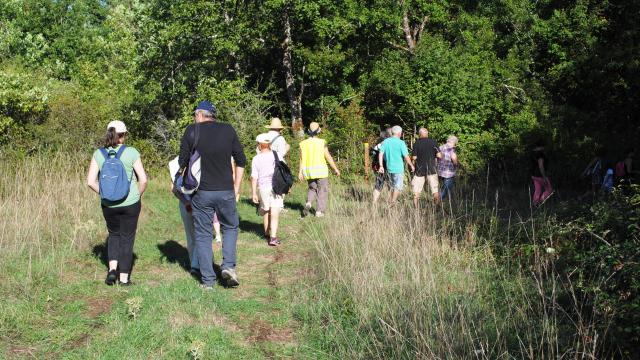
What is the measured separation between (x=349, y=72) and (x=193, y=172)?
18.9m

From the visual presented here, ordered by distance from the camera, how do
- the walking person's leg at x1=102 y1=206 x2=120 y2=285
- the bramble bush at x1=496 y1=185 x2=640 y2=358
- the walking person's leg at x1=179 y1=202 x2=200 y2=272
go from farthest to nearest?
the walking person's leg at x1=179 y1=202 x2=200 y2=272
the walking person's leg at x1=102 y1=206 x2=120 y2=285
the bramble bush at x1=496 y1=185 x2=640 y2=358

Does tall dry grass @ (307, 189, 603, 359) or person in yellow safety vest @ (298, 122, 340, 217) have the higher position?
person in yellow safety vest @ (298, 122, 340, 217)

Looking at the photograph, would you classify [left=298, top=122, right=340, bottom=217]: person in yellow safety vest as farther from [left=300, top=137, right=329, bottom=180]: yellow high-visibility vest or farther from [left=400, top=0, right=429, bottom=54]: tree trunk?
[left=400, top=0, right=429, bottom=54]: tree trunk

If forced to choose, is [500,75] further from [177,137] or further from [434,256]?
[434,256]

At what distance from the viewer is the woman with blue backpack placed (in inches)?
261

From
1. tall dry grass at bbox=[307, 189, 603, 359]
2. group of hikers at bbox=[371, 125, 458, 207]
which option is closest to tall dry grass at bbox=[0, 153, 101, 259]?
tall dry grass at bbox=[307, 189, 603, 359]

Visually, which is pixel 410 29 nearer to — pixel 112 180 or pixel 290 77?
pixel 290 77

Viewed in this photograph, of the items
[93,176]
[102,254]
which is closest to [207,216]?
[93,176]

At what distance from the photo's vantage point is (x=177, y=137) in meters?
21.1

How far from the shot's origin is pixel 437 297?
17.2 ft

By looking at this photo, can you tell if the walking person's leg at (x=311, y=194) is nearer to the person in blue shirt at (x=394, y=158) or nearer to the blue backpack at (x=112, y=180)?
the person in blue shirt at (x=394, y=158)

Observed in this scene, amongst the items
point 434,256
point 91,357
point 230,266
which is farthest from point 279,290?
point 91,357

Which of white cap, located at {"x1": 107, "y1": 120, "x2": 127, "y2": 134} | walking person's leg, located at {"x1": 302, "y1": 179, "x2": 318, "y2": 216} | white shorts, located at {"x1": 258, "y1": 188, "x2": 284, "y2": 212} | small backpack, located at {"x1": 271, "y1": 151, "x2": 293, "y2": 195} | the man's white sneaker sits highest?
white cap, located at {"x1": 107, "y1": 120, "x2": 127, "y2": 134}

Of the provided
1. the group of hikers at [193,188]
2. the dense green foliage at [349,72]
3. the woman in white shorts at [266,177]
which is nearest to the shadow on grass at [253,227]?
the woman in white shorts at [266,177]
